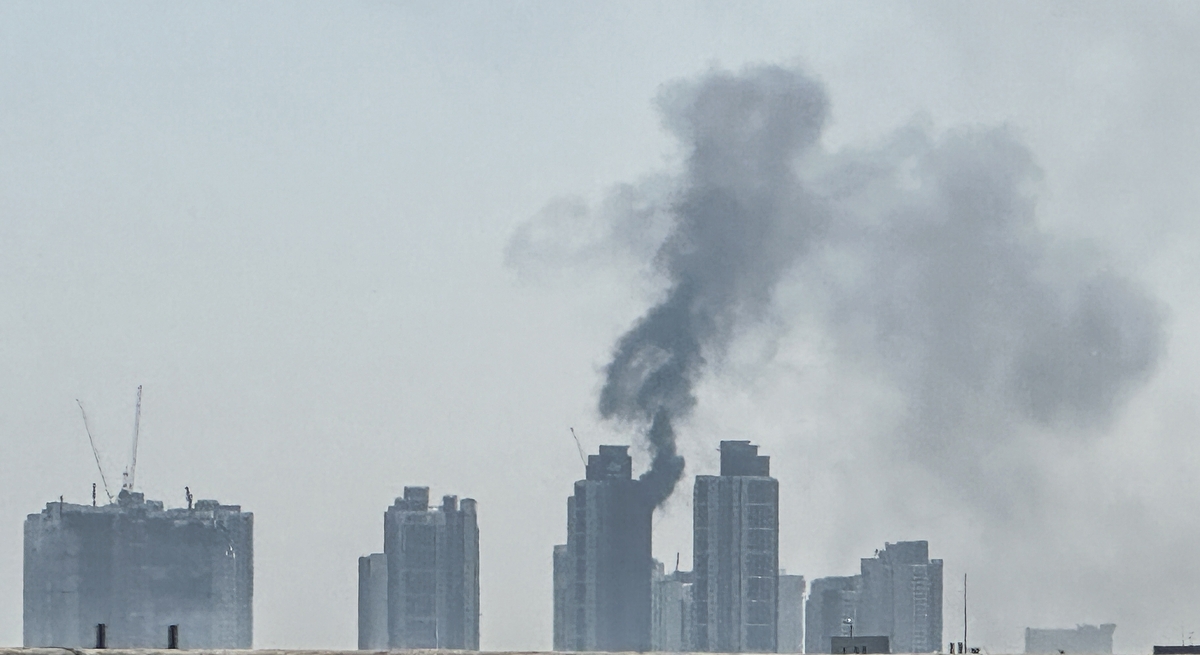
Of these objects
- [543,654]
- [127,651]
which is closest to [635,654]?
[543,654]

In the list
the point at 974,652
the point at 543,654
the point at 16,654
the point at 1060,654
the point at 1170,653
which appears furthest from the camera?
the point at 1170,653

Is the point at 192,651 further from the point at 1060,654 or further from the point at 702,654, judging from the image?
the point at 1060,654

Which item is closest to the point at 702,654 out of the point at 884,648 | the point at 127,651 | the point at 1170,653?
the point at 127,651

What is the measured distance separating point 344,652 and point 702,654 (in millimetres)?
7259

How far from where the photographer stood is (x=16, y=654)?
39688 millimetres

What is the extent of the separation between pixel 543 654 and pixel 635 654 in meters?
1.68

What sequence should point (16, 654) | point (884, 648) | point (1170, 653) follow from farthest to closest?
point (884, 648), point (1170, 653), point (16, 654)

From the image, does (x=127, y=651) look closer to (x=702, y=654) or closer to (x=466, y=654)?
(x=466, y=654)

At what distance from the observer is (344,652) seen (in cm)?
4388

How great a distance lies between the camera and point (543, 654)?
4544cm

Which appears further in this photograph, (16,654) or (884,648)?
(884,648)

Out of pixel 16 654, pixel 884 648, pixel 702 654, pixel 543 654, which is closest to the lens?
pixel 16 654

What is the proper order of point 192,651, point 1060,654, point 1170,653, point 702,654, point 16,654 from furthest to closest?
point 1170,653 → point 1060,654 → point 702,654 → point 192,651 → point 16,654

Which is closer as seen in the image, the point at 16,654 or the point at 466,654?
the point at 16,654
